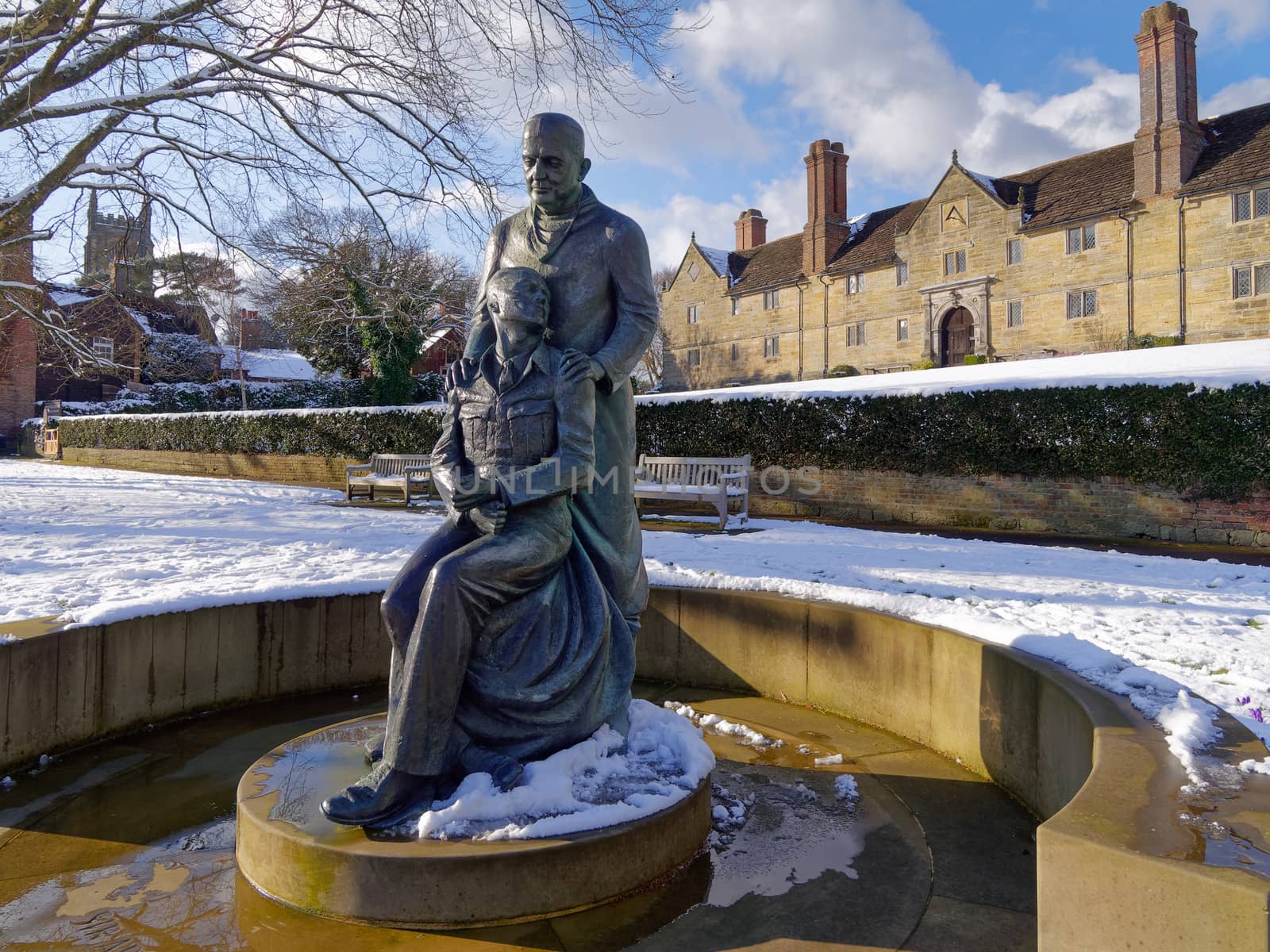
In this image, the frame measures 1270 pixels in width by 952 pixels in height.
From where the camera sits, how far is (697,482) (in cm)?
1180

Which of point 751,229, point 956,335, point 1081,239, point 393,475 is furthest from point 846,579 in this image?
point 751,229

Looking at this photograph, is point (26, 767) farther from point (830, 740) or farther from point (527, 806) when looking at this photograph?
point (830, 740)

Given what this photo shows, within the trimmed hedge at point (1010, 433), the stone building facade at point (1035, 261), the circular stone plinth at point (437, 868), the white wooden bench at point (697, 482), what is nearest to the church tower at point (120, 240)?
the trimmed hedge at point (1010, 433)

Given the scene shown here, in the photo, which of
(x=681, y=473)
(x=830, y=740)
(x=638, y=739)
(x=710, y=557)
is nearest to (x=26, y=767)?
(x=638, y=739)

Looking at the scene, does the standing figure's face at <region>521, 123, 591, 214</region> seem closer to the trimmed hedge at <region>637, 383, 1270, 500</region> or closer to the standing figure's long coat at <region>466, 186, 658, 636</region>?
the standing figure's long coat at <region>466, 186, 658, 636</region>

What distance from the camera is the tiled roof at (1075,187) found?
29625mm

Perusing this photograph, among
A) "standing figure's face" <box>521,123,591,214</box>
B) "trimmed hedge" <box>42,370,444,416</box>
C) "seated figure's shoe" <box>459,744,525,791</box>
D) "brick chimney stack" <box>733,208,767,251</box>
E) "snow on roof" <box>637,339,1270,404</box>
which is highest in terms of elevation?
"brick chimney stack" <box>733,208,767,251</box>

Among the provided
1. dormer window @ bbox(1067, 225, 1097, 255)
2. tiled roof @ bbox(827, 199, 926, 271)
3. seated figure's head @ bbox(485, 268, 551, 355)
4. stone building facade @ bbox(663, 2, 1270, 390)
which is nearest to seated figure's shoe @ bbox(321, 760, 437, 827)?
seated figure's head @ bbox(485, 268, 551, 355)

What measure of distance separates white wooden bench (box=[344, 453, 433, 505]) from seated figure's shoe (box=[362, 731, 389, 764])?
10.7m

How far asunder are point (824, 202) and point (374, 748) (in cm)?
3938

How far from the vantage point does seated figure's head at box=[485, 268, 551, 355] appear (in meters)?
2.95

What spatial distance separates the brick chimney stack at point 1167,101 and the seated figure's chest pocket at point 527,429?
32249 millimetres

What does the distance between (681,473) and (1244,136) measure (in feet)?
91.1

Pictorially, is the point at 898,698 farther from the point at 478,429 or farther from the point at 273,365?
the point at 273,365
